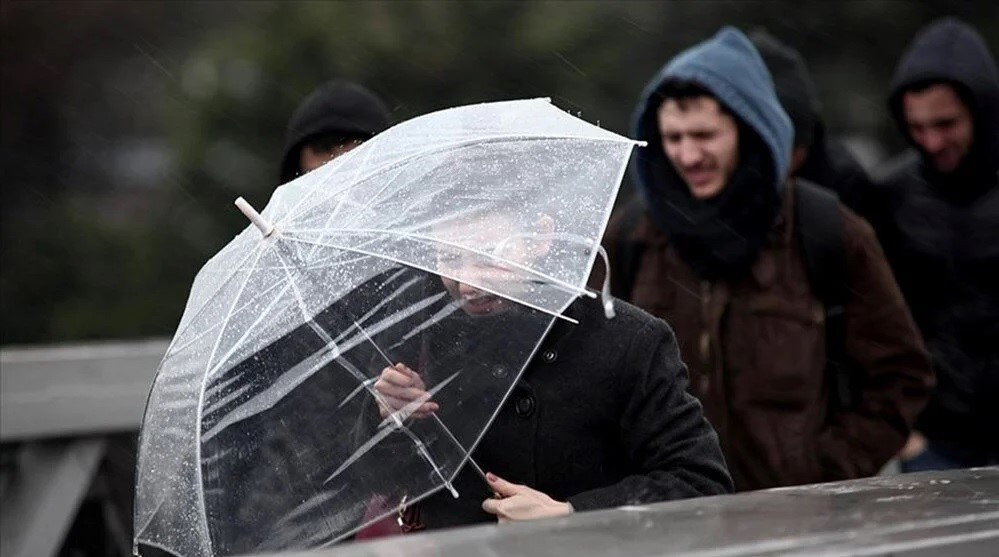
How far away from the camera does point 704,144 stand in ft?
16.4

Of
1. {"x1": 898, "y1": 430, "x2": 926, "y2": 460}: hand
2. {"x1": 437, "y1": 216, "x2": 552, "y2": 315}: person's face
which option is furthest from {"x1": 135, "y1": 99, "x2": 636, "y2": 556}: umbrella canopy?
{"x1": 898, "y1": 430, "x2": 926, "y2": 460}: hand

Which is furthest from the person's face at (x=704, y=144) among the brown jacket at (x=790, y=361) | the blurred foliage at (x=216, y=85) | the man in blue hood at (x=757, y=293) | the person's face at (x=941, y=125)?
the blurred foliage at (x=216, y=85)

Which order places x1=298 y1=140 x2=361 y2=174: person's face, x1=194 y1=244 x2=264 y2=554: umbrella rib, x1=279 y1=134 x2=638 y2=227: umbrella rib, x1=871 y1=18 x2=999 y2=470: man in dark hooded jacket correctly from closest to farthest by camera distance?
x1=194 y1=244 x2=264 y2=554: umbrella rib → x1=279 y1=134 x2=638 y2=227: umbrella rib → x1=298 y1=140 x2=361 y2=174: person's face → x1=871 y1=18 x2=999 y2=470: man in dark hooded jacket

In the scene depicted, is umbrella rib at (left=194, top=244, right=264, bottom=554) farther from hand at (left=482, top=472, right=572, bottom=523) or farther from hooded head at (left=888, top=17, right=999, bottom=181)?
hooded head at (left=888, top=17, right=999, bottom=181)

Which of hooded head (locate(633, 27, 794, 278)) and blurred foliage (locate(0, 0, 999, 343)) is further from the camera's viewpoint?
blurred foliage (locate(0, 0, 999, 343))

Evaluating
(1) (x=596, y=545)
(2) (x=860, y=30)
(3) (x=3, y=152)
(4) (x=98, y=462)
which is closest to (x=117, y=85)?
(3) (x=3, y=152)

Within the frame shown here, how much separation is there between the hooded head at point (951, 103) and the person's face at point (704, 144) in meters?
1.11

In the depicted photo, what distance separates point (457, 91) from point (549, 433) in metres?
8.26

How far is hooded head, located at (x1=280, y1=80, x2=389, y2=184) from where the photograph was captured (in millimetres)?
5289

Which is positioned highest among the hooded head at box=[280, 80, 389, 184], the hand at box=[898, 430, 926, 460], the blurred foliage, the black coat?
the blurred foliage

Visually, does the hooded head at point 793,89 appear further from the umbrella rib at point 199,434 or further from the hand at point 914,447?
the umbrella rib at point 199,434

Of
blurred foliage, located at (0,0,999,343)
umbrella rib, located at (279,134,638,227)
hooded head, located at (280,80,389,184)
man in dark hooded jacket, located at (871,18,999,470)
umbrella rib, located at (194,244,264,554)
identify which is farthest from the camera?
blurred foliage, located at (0,0,999,343)

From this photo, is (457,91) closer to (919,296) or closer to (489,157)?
(919,296)

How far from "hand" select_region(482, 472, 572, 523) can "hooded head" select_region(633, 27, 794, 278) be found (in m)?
1.82
